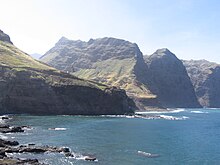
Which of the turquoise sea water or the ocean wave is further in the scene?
the ocean wave

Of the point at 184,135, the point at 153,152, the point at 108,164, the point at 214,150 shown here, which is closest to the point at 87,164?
the point at 108,164

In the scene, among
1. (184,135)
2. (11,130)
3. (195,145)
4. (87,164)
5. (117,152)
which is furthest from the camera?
(184,135)

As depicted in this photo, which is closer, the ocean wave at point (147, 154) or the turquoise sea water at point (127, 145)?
the turquoise sea water at point (127, 145)

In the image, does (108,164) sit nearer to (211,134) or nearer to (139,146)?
(139,146)

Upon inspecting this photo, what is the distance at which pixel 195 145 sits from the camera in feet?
370

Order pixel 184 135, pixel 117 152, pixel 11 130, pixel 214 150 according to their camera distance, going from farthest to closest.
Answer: pixel 184 135
pixel 11 130
pixel 214 150
pixel 117 152

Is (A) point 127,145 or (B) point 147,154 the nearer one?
(B) point 147,154

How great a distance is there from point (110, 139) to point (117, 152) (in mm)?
24257

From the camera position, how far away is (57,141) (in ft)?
354

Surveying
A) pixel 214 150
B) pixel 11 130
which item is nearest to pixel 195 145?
pixel 214 150

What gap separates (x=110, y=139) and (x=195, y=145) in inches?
1066

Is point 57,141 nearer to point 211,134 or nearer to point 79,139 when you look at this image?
point 79,139

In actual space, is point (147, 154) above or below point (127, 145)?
below

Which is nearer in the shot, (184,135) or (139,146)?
(139,146)
